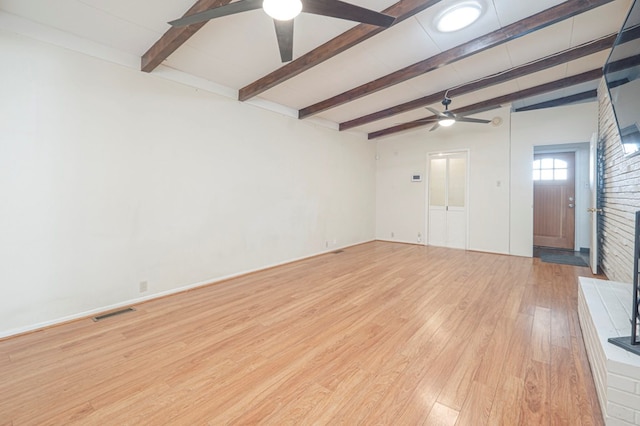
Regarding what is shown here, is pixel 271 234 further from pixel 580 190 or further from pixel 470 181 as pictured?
pixel 580 190

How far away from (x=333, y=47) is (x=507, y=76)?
2.88m

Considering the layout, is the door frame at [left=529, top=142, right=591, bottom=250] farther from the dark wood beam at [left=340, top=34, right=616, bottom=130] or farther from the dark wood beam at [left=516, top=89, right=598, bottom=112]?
the dark wood beam at [left=340, top=34, right=616, bottom=130]

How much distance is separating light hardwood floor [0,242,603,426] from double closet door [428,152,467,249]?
9.47ft

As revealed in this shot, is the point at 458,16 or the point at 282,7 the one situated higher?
the point at 458,16

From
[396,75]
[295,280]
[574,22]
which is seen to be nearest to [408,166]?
[396,75]

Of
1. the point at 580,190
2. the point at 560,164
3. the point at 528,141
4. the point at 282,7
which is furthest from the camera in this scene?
the point at 560,164

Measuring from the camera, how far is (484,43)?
119 inches

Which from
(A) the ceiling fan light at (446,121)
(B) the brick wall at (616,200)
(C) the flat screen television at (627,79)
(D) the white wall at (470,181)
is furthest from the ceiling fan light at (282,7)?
(D) the white wall at (470,181)

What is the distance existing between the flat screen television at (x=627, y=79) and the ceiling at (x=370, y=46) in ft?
2.47

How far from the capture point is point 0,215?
7.61 feet

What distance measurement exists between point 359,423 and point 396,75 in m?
3.91

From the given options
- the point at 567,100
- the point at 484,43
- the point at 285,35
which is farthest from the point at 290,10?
the point at 567,100

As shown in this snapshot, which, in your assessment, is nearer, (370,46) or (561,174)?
(370,46)

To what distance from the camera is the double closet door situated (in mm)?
6230
